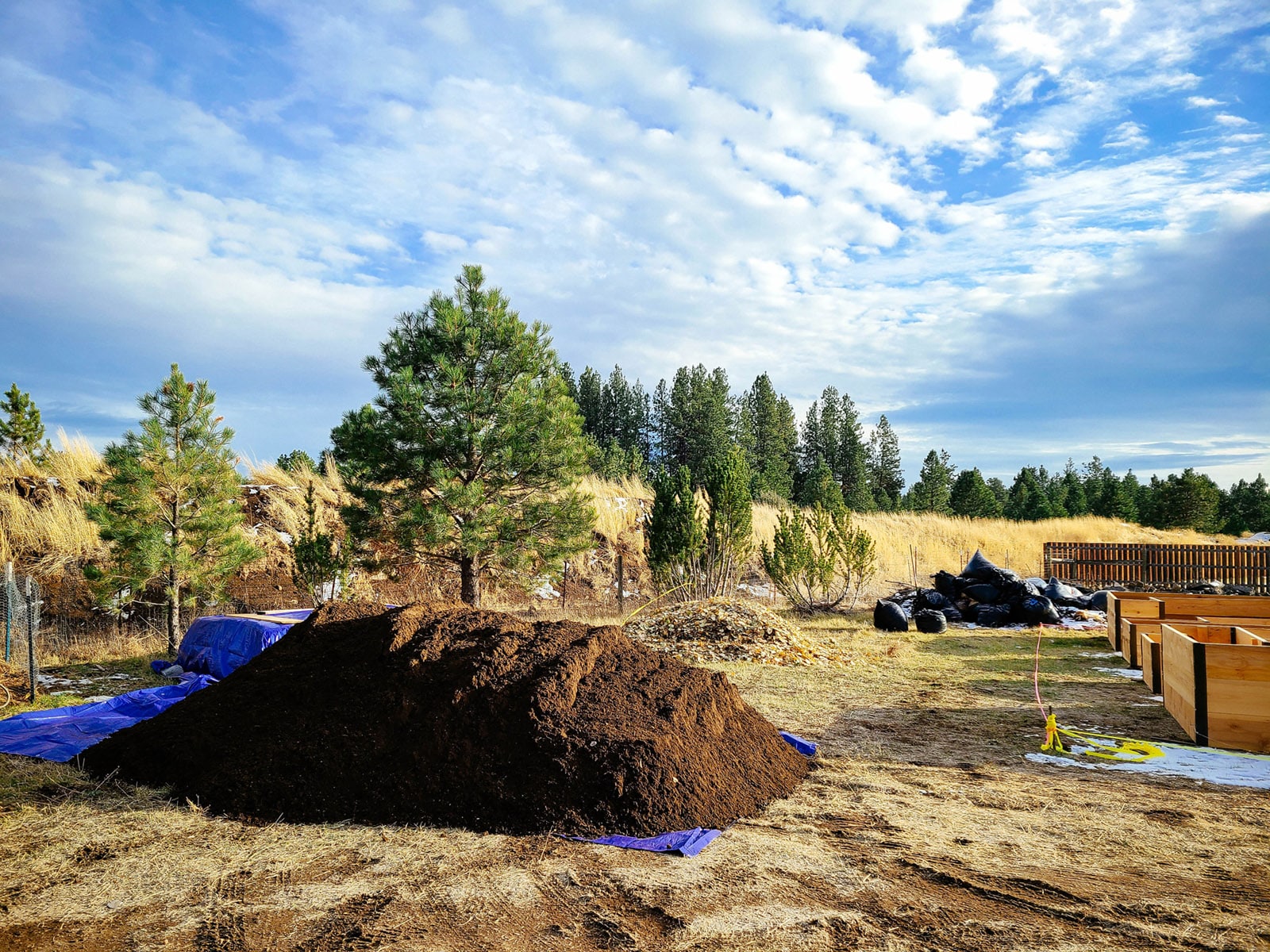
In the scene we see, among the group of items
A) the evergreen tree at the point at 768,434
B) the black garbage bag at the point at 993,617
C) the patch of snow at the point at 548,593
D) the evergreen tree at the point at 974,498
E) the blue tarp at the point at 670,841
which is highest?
the evergreen tree at the point at 768,434

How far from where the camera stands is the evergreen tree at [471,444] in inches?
432

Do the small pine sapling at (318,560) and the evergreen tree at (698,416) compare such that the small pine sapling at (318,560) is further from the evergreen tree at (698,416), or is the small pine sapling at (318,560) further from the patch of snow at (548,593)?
the evergreen tree at (698,416)

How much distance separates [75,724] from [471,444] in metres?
6.12

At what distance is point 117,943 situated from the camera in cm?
287

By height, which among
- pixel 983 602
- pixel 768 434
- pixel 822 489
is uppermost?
pixel 768 434

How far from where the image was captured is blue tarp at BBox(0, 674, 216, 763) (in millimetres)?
5461

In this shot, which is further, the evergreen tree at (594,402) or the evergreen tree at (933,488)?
the evergreen tree at (594,402)

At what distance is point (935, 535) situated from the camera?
28.2 meters

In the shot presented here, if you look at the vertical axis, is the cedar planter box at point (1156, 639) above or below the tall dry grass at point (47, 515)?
below

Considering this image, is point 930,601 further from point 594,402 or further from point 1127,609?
point 594,402

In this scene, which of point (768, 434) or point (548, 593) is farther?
point (768, 434)

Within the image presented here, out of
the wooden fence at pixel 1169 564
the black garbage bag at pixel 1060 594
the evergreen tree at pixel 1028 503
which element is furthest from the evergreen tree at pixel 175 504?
the evergreen tree at pixel 1028 503

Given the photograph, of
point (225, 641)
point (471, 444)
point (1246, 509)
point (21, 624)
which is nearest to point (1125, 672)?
point (471, 444)

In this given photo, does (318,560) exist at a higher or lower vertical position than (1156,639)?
higher
